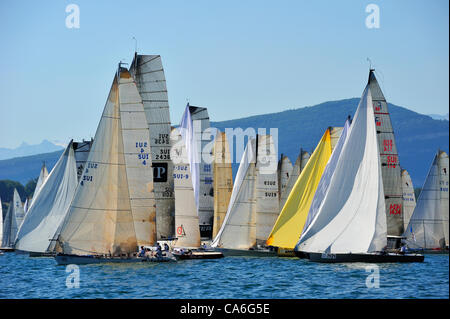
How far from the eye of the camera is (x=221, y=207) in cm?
6009

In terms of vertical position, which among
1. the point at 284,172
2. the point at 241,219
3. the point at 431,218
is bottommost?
the point at 431,218

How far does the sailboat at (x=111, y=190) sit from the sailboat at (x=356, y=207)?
9852 mm

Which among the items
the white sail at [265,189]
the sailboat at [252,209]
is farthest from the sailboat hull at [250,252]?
the white sail at [265,189]

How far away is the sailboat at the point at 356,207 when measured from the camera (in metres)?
42.2

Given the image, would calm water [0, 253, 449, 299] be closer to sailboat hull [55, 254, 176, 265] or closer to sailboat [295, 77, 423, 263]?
sailboat hull [55, 254, 176, 265]

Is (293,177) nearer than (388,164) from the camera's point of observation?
No

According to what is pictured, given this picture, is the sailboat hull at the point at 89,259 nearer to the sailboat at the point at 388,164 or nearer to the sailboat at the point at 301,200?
the sailboat at the point at 301,200

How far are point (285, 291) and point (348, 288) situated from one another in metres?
2.48

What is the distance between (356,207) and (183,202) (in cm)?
1205

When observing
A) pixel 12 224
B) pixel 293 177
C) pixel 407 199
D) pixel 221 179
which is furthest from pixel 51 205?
pixel 407 199

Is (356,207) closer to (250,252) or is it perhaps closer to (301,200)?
(301,200)

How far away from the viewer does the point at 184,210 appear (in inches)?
1972

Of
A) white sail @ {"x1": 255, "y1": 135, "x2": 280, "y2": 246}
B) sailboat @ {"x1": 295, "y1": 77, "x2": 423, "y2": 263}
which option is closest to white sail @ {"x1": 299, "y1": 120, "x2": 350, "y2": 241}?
sailboat @ {"x1": 295, "y1": 77, "x2": 423, "y2": 263}
